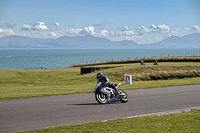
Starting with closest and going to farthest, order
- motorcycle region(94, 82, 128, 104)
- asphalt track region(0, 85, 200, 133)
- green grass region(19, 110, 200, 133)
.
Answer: green grass region(19, 110, 200, 133), asphalt track region(0, 85, 200, 133), motorcycle region(94, 82, 128, 104)

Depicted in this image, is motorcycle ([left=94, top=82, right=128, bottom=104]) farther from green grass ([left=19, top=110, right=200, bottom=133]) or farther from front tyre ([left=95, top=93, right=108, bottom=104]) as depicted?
green grass ([left=19, top=110, right=200, bottom=133])

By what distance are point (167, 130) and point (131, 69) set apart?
3129 cm

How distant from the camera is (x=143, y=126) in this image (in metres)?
9.28

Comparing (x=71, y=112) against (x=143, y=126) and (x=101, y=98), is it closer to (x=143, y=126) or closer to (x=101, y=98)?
(x=101, y=98)

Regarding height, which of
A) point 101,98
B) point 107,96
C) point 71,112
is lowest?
point 71,112

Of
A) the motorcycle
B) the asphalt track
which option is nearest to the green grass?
the asphalt track

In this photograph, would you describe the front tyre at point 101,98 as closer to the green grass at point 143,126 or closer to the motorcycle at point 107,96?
the motorcycle at point 107,96

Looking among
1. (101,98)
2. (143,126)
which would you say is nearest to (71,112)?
(101,98)

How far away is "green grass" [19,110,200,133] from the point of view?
8703 millimetres

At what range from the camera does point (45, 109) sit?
14.0 metres

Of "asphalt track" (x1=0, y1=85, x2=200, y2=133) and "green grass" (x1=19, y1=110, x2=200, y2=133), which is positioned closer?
"green grass" (x1=19, y1=110, x2=200, y2=133)

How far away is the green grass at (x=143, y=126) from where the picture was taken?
8.70 m

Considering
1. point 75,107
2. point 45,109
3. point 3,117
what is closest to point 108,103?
point 75,107

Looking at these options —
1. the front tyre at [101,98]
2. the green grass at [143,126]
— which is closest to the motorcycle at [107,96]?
the front tyre at [101,98]
